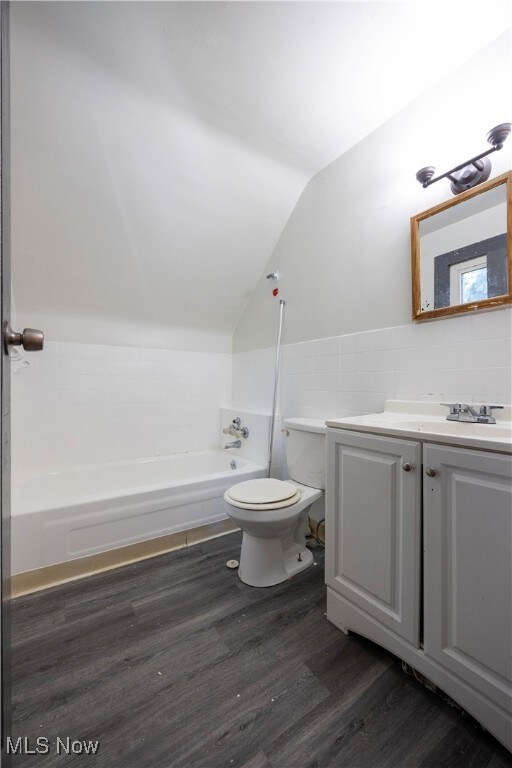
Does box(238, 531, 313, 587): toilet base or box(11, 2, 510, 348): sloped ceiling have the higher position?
box(11, 2, 510, 348): sloped ceiling

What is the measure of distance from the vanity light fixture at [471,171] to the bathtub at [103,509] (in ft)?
6.18

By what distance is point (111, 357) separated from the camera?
2.37m

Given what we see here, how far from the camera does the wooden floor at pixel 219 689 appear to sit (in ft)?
2.72

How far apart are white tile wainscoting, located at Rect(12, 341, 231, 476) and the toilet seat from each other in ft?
4.01

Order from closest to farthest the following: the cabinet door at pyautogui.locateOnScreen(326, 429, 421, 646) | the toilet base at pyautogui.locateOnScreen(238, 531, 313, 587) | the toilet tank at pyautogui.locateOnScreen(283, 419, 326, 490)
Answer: the cabinet door at pyautogui.locateOnScreen(326, 429, 421, 646)
the toilet base at pyautogui.locateOnScreen(238, 531, 313, 587)
the toilet tank at pyautogui.locateOnScreen(283, 419, 326, 490)

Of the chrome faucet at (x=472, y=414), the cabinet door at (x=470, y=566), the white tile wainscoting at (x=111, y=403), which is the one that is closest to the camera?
the cabinet door at (x=470, y=566)

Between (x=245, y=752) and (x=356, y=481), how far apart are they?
2.68 feet

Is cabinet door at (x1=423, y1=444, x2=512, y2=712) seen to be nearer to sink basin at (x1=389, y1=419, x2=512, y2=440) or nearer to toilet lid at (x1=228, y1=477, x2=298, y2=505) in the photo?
sink basin at (x1=389, y1=419, x2=512, y2=440)

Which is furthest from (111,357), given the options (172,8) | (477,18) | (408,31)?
(477,18)

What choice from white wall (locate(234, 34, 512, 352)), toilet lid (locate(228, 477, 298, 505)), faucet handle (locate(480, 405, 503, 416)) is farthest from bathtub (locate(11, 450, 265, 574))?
faucet handle (locate(480, 405, 503, 416))

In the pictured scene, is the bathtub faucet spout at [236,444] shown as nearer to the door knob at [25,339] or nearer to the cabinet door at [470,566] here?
the cabinet door at [470,566]

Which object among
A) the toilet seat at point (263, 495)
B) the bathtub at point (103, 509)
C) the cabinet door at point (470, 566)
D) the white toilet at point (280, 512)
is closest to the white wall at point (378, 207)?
the white toilet at point (280, 512)

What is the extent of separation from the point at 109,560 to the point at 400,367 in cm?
183

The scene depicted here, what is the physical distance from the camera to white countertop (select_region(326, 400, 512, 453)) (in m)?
0.84
